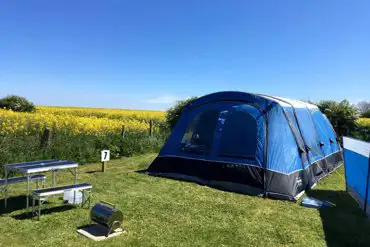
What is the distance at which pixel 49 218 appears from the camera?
17.3 ft

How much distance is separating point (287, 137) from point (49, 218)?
5.06 m

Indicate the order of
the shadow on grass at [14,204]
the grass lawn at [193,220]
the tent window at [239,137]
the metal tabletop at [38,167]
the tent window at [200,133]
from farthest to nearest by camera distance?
1. the tent window at [200,133]
2. the tent window at [239,137]
3. the shadow on grass at [14,204]
4. the metal tabletop at [38,167]
5. the grass lawn at [193,220]

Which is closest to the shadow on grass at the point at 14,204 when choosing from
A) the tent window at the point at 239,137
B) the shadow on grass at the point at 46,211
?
the shadow on grass at the point at 46,211

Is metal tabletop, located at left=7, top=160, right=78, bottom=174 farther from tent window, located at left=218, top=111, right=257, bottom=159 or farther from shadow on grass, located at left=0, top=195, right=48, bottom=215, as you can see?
tent window, located at left=218, top=111, right=257, bottom=159

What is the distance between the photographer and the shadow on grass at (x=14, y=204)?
18.2ft

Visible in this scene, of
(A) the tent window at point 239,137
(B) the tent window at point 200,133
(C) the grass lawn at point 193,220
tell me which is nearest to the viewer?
(C) the grass lawn at point 193,220

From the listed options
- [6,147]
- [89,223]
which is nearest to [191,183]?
[89,223]

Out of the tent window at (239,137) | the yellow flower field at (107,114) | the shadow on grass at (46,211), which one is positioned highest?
the yellow flower field at (107,114)

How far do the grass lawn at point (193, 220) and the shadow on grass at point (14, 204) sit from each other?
0.02 metres

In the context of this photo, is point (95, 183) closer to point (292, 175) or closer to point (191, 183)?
point (191, 183)

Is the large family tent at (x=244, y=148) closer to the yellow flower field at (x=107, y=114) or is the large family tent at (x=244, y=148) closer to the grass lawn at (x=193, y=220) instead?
the grass lawn at (x=193, y=220)

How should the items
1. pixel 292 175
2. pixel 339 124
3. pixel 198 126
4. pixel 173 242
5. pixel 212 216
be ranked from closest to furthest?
pixel 173 242
pixel 212 216
pixel 292 175
pixel 198 126
pixel 339 124

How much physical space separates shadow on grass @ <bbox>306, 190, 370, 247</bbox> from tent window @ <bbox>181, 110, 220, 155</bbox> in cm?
254

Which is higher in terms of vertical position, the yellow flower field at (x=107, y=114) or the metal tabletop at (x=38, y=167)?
the yellow flower field at (x=107, y=114)
